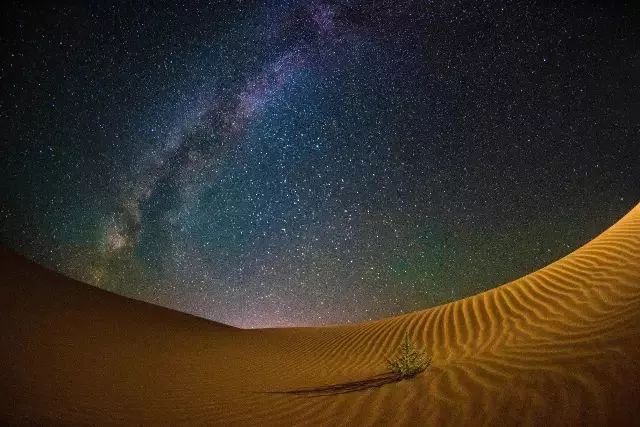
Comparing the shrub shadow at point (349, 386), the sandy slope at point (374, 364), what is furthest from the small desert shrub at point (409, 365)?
the sandy slope at point (374, 364)

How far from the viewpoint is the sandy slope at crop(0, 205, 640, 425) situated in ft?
12.3

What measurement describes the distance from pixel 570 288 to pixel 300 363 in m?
5.25

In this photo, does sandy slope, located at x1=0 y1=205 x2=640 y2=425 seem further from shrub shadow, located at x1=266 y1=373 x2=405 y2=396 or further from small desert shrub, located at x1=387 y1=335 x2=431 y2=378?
small desert shrub, located at x1=387 y1=335 x2=431 y2=378

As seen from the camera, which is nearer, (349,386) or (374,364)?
(349,386)

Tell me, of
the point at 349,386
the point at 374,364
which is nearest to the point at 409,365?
the point at 349,386

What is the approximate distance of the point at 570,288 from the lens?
21.5 feet

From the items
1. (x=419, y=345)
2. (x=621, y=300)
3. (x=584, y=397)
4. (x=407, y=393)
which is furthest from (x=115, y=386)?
(x=621, y=300)

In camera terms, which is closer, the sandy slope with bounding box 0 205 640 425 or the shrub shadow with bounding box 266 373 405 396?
the sandy slope with bounding box 0 205 640 425

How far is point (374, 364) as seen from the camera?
22.6ft

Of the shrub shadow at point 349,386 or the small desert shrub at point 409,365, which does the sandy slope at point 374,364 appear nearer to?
the shrub shadow at point 349,386

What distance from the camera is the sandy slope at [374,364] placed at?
3.75 metres

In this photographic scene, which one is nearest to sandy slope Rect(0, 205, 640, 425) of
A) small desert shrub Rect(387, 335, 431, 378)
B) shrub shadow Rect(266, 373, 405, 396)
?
shrub shadow Rect(266, 373, 405, 396)

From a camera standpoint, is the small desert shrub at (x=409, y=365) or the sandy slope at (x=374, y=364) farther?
the small desert shrub at (x=409, y=365)

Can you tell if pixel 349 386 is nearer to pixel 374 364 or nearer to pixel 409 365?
pixel 409 365
